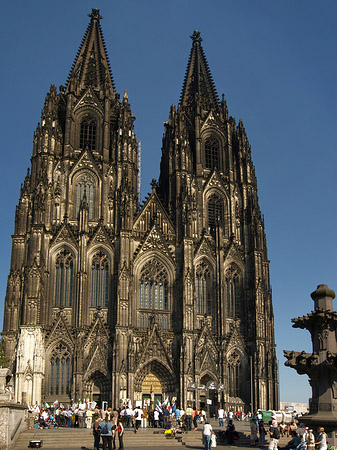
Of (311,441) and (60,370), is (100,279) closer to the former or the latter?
(60,370)

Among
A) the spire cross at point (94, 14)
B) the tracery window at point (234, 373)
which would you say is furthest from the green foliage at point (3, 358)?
the spire cross at point (94, 14)

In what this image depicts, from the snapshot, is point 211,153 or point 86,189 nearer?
point 86,189

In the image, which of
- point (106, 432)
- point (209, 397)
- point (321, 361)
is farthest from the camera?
point (209, 397)

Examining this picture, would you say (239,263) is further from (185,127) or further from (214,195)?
(185,127)

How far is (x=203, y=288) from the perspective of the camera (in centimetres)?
5450

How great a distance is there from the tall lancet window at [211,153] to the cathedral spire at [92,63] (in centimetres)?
1191

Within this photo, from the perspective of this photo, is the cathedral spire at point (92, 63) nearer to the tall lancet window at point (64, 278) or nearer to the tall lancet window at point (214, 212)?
the tall lancet window at point (214, 212)

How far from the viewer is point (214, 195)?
193 feet

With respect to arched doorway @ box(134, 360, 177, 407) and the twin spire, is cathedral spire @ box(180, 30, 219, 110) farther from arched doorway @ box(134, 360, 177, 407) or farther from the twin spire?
arched doorway @ box(134, 360, 177, 407)

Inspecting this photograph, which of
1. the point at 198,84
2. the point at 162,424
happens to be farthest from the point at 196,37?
the point at 162,424

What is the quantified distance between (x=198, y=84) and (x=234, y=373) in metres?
31.8

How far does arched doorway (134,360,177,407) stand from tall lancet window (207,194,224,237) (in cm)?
1394

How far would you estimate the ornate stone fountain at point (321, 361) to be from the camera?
77.3 feet

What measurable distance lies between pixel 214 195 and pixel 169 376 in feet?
60.5
